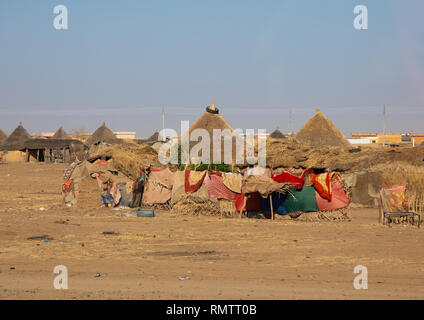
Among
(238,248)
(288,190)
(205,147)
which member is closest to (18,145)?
(205,147)

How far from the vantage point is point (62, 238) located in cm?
1154

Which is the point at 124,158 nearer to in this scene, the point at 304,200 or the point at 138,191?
the point at 138,191

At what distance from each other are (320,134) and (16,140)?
29.6 meters

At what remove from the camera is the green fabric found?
1496 centimetres

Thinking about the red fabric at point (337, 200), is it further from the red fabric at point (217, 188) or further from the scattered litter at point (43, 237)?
the scattered litter at point (43, 237)

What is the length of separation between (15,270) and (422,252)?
7.26 m

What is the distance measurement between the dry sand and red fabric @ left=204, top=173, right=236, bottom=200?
81 centimetres

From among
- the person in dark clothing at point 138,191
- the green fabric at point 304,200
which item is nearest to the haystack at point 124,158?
the person in dark clothing at point 138,191

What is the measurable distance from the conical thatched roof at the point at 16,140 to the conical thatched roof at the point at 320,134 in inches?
983

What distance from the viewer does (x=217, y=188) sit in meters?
15.9

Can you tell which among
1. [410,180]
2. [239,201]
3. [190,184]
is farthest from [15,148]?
[410,180]

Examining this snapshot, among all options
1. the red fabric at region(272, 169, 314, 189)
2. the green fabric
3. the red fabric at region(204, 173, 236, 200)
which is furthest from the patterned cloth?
the red fabric at region(204, 173, 236, 200)

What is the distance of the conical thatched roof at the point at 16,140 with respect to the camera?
151 ft
